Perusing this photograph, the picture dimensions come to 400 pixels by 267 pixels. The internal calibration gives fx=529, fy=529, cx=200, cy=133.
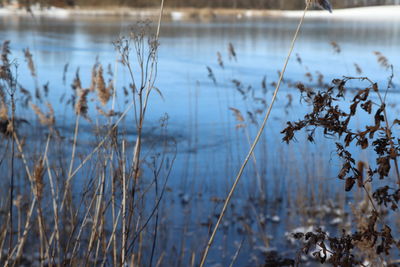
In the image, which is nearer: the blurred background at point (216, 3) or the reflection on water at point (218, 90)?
the blurred background at point (216, 3)

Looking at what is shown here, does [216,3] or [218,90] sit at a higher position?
[216,3]

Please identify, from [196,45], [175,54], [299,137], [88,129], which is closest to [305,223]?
[299,137]

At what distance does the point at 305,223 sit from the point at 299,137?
1.02 metres

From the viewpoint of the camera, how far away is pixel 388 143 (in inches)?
36.1

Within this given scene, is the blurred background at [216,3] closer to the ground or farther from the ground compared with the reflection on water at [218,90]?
farther from the ground

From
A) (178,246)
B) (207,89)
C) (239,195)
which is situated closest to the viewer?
(178,246)

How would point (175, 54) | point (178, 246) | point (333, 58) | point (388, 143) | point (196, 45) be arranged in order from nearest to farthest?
1. point (388, 143)
2. point (178, 246)
3. point (333, 58)
4. point (175, 54)
5. point (196, 45)

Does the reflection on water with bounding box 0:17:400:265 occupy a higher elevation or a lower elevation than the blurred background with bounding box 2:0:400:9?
lower

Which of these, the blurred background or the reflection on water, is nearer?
the blurred background

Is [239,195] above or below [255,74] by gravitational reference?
below

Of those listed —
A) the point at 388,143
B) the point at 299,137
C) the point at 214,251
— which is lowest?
the point at 214,251

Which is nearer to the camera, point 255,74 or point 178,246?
point 178,246

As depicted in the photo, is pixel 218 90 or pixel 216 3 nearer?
pixel 218 90

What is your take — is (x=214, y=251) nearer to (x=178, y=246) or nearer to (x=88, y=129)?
(x=178, y=246)
